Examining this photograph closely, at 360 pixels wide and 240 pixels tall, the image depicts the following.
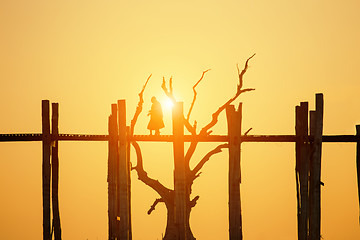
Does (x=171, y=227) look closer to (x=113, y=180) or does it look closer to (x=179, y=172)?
(x=113, y=180)

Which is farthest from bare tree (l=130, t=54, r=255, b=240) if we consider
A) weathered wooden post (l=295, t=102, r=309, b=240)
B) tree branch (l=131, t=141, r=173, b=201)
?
weathered wooden post (l=295, t=102, r=309, b=240)

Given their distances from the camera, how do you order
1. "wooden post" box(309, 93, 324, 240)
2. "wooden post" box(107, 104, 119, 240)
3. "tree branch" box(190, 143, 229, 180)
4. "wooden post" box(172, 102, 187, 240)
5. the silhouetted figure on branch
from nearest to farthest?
"wooden post" box(172, 102, 187, 240)
"wooden post" box(107, 104, 119, 240)
"wooden post" box(309, 93, 324, 240)
the silhouetted figure on branch
"tree branch" box(190, 143, 229, 180)

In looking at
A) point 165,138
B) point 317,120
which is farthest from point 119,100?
point 317,120

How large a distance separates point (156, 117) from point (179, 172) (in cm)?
401

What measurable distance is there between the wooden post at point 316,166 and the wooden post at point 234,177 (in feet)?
6.26

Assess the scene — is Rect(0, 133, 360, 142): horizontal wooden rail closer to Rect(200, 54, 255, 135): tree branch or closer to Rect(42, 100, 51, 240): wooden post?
Rect(42, 100, 51, 240): wooden post

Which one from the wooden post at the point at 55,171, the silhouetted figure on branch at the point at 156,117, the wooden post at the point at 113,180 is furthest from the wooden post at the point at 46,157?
the silhouetted figure on branch at the point at 156,117

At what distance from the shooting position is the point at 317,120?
71.6 feet

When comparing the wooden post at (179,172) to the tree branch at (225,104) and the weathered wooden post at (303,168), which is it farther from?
the tree branch at (225,104)

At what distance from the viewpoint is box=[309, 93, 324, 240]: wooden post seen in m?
21.8

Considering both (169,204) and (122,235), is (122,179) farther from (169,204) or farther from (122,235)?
(169,204)

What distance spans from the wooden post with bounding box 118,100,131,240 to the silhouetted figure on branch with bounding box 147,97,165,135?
3.16 metres

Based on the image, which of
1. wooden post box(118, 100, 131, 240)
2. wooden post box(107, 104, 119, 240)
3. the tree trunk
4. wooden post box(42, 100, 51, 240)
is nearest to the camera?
wooden post box(118, 100, 131, 240)

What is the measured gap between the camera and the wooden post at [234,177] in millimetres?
20734
